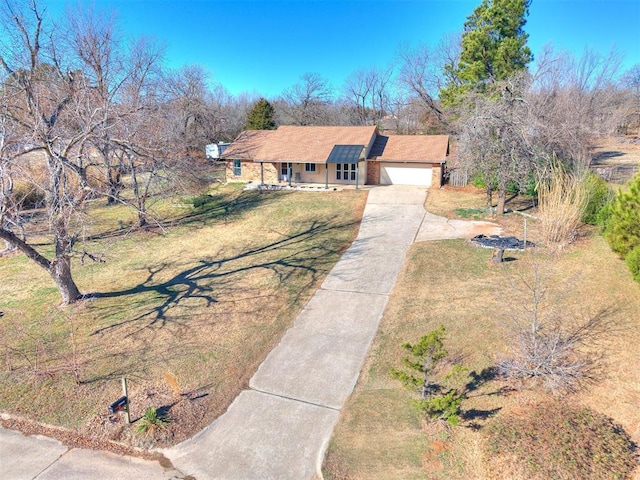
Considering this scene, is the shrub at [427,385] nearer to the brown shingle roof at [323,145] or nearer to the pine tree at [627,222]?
the pine tree at [627,222]

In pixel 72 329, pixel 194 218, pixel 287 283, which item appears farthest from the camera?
pixel 194 218

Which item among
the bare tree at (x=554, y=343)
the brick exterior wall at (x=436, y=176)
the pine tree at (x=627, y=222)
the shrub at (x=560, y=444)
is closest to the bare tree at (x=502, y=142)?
the pine tree at (x=627, y=222)

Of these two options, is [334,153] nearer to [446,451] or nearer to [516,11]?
[516,11]

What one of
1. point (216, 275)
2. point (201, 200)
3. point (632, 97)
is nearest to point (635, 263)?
point (216, 275)

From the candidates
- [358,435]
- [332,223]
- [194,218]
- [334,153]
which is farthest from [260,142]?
[358,435]

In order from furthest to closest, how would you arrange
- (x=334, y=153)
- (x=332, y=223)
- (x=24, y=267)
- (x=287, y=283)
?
(x=334, y=153)
(x=332, y=223)
(x=24, y=267)
(x=287, y=283)

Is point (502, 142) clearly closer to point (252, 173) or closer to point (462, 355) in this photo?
point (462, 355)
